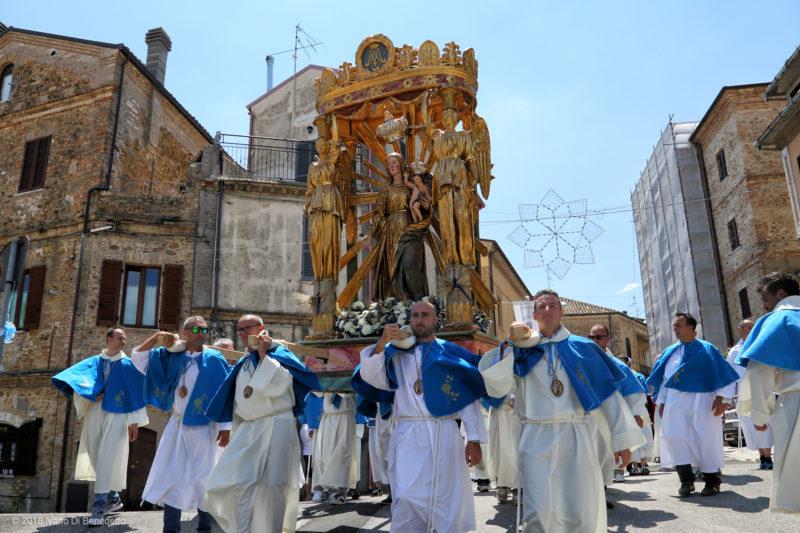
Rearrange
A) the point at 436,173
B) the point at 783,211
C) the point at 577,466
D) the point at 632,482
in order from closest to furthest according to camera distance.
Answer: the point at 577,466
the point at 436,173
the point at 632,482
the point at 783,211

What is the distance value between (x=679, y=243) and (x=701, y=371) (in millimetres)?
20444

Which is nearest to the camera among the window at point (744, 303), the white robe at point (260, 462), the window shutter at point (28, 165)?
the white robe at point (260, 462)

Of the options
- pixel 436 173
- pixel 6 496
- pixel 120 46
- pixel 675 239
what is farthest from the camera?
pixel 675 239

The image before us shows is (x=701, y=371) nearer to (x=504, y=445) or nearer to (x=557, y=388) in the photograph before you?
(x=504, y=445)

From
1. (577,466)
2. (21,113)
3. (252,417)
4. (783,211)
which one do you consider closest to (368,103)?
(252,417)

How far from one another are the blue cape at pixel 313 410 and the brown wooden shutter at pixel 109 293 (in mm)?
10502

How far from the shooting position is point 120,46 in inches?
774

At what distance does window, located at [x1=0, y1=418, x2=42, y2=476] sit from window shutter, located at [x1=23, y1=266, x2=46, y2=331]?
2.46 m

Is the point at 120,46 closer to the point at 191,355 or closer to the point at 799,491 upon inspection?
the point at 191,355

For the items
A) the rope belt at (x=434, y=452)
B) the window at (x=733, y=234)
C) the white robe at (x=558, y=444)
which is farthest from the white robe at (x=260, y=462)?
the window at (x=733, y=234)

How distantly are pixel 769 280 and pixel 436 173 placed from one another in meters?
3.75

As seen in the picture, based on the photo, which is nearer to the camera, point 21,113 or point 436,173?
point 436,173

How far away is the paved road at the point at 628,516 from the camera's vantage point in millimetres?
5297

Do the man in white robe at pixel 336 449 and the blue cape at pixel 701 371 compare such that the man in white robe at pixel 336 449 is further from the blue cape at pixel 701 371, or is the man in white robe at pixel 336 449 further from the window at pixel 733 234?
the window at pixel 733 234
